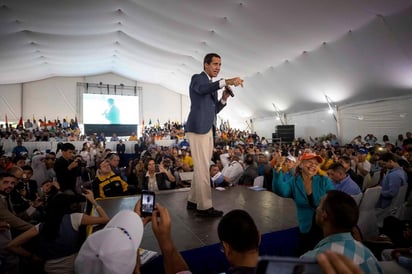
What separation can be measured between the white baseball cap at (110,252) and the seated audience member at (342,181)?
294 centimetres

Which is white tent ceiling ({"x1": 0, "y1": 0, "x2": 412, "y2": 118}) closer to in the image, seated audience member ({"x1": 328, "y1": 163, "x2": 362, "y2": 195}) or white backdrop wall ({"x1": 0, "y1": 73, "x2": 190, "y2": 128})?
white backdrop wall ({"x1": 0, "y1": 73, "x2": 190, "y2": 128})

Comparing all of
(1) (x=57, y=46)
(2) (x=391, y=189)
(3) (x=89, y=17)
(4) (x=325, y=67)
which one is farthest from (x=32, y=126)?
(2) (x=391, y=189)

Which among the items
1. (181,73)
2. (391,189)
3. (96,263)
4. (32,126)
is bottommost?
(391,189)

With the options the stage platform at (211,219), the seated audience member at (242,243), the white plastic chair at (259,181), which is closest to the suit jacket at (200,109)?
the stage platform at (211,219)

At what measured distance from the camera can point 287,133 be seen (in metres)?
14.2

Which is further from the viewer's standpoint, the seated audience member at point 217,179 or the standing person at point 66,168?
the seated audience member at point 217,179

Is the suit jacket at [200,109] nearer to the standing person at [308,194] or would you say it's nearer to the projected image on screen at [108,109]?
the standing person at [308,194]

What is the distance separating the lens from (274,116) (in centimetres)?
1623

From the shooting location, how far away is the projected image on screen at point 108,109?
1775 centimetres

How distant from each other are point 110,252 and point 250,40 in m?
9.95

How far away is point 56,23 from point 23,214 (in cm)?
871

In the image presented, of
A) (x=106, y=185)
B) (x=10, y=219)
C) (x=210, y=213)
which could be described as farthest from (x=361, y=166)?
(x=10, y=219)

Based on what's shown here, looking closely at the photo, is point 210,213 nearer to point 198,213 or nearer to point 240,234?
point 198,213

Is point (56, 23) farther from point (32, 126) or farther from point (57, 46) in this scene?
point (32, 126)
